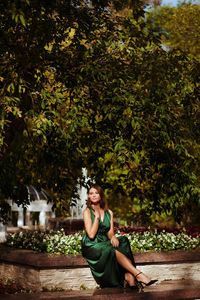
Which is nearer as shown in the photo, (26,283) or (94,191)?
(94,191)

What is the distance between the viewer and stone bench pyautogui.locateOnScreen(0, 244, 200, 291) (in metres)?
8.45

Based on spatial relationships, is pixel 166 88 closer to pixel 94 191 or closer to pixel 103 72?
pixel 103 72

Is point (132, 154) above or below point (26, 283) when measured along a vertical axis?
above

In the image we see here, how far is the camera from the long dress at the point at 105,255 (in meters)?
7.26

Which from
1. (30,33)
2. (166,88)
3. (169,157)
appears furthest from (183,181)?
(30,33)

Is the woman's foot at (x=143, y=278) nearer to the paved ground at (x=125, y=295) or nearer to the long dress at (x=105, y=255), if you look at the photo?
the paved ground at (x=125, y=295)

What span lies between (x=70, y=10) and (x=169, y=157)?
10.4ft

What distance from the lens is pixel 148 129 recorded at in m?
7.80

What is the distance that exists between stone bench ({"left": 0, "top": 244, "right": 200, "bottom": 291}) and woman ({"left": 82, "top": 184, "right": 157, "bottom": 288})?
3.76 ft

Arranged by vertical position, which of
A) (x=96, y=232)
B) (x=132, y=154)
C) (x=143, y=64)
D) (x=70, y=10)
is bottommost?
(x=96, y=232)

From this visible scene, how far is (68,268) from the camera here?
8.52m

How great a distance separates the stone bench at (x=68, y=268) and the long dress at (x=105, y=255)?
113 cm

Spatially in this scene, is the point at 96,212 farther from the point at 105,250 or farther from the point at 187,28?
the point at 187,28

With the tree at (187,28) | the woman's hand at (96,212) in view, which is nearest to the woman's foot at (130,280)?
the woman's hand at (96,212)
